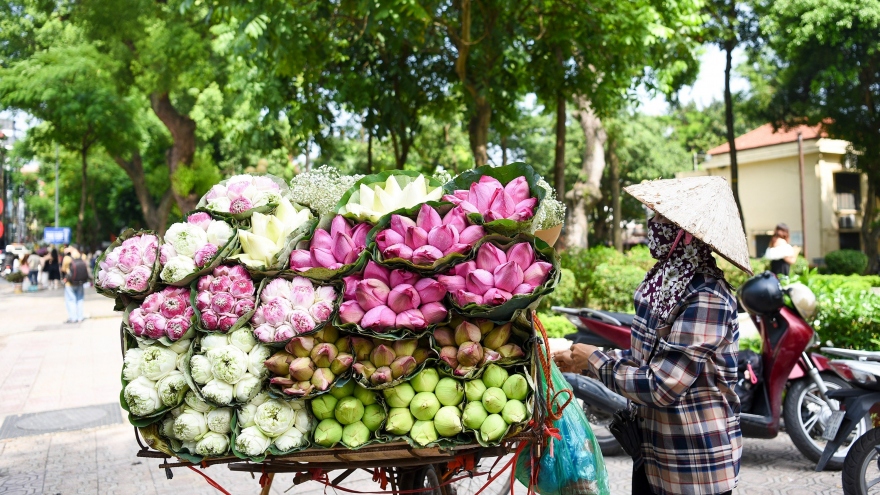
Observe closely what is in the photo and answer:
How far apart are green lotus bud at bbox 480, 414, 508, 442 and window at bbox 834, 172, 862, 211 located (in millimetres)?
33394

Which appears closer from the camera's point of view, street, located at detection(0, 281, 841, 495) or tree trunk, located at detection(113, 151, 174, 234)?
street, located at detection(0, 281, 841, 495)

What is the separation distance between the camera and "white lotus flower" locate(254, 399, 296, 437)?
2.05 metres

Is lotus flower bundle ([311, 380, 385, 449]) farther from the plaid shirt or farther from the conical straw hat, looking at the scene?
the conical straw hat

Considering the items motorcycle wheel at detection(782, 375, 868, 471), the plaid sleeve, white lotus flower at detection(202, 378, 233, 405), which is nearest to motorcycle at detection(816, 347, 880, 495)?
motorcycle wheel at detection(782, 375, 868, 471)

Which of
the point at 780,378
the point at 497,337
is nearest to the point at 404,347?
the point at 497,337

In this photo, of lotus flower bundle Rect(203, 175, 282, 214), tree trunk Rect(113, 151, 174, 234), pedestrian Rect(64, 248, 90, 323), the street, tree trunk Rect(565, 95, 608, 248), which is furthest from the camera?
tree trunk Rect(113, 151, 174, 234)

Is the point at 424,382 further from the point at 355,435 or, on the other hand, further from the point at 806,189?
the point at 806,189

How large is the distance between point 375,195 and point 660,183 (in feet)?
3.26

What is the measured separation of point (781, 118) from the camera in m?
20.9

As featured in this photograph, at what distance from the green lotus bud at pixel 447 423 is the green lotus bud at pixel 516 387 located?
0.56 ft

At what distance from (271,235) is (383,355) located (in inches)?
22.8

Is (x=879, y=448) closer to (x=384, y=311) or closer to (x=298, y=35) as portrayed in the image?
(x=384, y=311)

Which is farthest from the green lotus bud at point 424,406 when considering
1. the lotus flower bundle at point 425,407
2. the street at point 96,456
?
the street at point 96,456

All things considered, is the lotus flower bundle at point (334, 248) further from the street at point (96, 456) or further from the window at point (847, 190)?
the window at point (847, 190)
